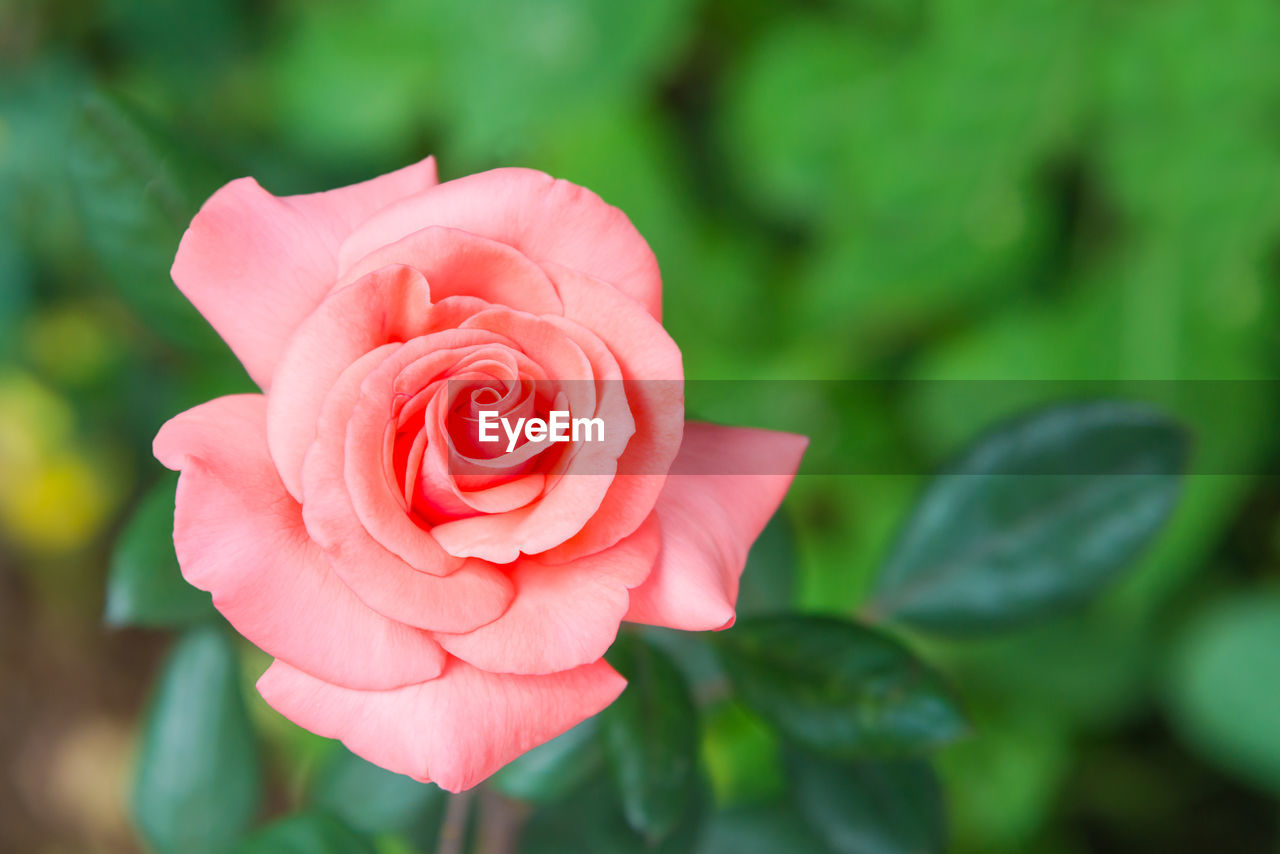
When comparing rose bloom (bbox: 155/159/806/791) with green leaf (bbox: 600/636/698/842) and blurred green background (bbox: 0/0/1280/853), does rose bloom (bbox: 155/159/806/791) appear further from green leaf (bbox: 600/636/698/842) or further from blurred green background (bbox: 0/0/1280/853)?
blurred green background (bbox: 0/0/1280/853)

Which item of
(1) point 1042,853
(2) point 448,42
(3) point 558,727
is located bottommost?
(1) point 1042,853

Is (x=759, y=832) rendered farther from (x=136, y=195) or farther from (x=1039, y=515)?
Result: (x=136, y=195)

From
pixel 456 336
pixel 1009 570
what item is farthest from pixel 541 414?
pixel 1009 570

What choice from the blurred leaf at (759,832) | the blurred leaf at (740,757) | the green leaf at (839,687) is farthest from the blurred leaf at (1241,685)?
the green leaf at (839,687)

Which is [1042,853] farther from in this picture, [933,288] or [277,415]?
[277,415]

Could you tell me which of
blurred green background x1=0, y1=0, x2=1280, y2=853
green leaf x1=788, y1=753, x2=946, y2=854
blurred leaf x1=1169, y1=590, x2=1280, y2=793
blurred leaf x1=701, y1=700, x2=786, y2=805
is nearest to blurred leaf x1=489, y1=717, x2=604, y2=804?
green leaf x1=788, y1=753, x2=946, y2=854

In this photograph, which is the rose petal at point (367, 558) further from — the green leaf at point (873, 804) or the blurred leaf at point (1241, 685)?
the blurred leaf at point (1241, 685)

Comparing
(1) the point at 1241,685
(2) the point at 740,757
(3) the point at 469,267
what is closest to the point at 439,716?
(3) the point at 469,267
